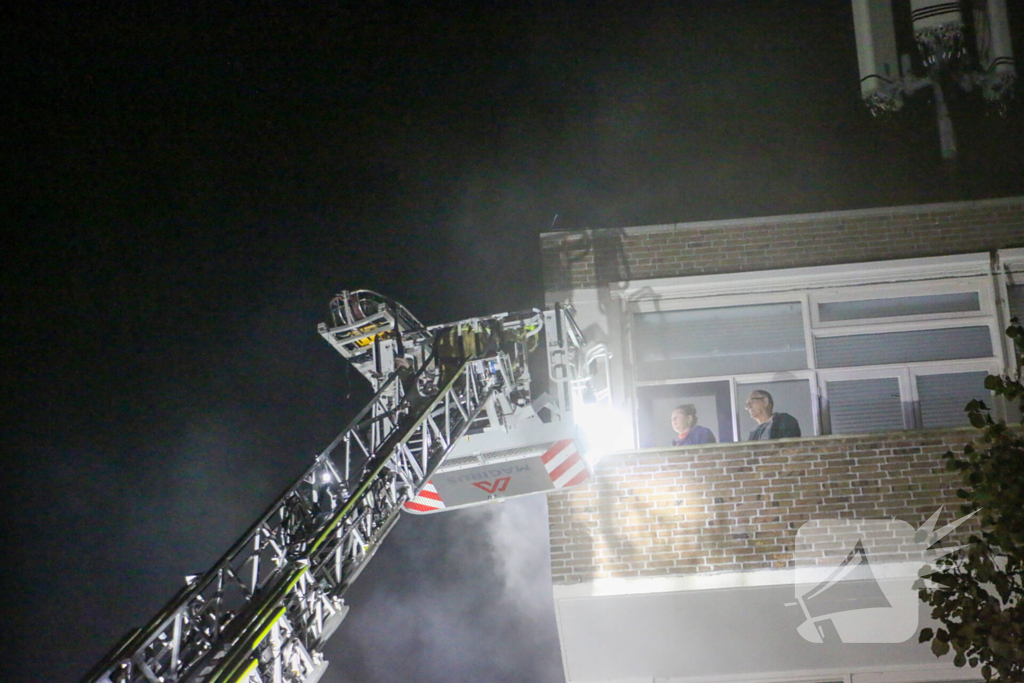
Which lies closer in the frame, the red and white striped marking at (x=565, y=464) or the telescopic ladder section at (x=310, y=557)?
the telescopic ladder section at (x=310, y=557)

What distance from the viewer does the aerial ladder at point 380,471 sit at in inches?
195

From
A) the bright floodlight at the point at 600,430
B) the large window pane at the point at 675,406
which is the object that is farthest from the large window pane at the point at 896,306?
the bright floodlight at the point at 600,430

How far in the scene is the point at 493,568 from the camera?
37.5 ft

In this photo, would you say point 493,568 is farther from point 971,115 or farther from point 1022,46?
point 1022,46

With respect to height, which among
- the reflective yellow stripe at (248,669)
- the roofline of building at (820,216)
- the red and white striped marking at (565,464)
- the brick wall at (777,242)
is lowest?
the reflective yellow stripe at (248,669)

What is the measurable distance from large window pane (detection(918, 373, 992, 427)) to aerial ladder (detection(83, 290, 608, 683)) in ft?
10.2

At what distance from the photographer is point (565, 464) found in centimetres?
778

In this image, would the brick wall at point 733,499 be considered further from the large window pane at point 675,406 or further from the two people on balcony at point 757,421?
the large window pane at point 675,406

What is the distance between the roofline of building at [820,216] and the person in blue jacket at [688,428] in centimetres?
181

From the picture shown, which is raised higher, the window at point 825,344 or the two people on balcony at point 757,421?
the window at point 825,344

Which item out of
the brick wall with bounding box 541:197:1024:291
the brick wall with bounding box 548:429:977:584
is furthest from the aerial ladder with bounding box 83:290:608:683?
the brick wall with bounding box 541:197:1024:291

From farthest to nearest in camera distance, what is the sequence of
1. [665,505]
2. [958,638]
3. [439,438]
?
[665,505] → [439,438] → [958,638]

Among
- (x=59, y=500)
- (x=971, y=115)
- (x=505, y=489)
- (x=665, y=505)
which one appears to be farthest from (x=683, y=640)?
(x=59, y=500)

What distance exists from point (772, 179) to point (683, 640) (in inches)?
194
